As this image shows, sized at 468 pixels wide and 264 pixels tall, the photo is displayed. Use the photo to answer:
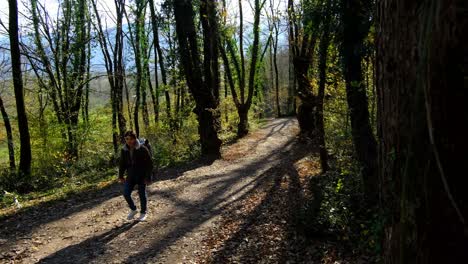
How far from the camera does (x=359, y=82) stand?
7230mm

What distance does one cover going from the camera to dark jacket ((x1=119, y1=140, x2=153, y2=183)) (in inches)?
309

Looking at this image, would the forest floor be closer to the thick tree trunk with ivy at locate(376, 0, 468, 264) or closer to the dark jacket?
the dark jacket

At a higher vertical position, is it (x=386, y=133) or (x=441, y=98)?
(x=441, y=98)

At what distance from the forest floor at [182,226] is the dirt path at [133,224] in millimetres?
18

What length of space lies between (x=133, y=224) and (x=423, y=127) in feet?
24.9

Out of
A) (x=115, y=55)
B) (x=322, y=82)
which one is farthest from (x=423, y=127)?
(x=115, y=55)

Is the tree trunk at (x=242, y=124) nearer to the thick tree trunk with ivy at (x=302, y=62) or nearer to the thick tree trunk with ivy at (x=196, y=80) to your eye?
the thick tree trunk with ivy at (x=302, y=62)

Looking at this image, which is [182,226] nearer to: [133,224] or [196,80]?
[133,224]

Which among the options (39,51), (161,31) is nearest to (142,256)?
(39,51)

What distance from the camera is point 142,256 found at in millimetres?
6969

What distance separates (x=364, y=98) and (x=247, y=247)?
12.4ft

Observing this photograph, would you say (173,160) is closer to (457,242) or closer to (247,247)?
(247,247)

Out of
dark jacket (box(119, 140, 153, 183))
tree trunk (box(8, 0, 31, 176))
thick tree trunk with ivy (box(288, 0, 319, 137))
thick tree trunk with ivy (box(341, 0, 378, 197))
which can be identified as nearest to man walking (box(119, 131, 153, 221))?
→ dark jacket (box(119, 140, 153, 183))

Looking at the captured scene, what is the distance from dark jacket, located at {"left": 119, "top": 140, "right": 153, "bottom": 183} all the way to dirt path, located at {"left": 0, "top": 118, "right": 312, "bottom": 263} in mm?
1097
